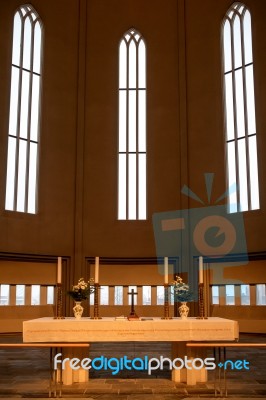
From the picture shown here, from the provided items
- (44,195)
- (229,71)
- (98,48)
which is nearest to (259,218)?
(229,71)

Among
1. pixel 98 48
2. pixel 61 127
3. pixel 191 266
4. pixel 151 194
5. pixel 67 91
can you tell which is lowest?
pixel 191 266

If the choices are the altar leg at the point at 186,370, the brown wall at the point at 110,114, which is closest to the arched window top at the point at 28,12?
the brown wall at the point at 110,114

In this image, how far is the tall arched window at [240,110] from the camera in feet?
50.1

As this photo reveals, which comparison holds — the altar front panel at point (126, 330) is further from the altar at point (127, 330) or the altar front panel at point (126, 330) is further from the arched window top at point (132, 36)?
the arched window top at point (132, 36)

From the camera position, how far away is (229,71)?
1623cm

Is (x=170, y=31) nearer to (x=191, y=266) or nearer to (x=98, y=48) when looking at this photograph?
(x=98, y=48)

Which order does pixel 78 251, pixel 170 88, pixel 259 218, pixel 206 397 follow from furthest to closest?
1. pixel 170 88
2. pixel 78 251
3. pixel 259 218
4. pixel 206 397

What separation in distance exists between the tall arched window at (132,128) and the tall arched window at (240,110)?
2.92m

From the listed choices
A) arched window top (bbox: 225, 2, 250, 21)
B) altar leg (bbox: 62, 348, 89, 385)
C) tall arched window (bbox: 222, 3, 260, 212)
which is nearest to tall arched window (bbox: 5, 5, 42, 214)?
tall arched window (bbox: 222, 3, 260, 212)

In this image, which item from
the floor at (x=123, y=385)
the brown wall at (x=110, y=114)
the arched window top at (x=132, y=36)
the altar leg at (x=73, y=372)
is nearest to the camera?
the floor at (x=123, y=385)

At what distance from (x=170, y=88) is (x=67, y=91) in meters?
3.56
